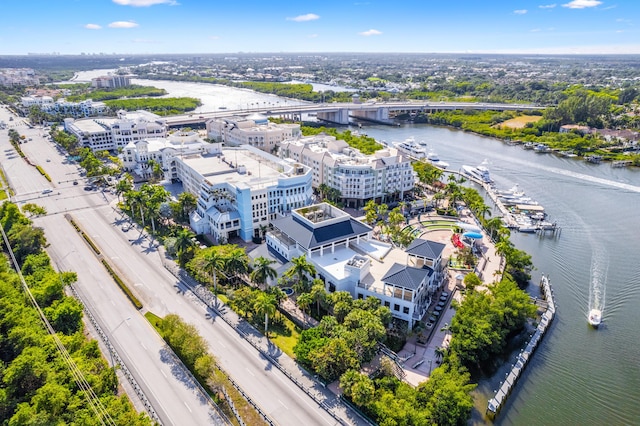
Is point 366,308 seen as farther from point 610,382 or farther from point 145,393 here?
point 610,382

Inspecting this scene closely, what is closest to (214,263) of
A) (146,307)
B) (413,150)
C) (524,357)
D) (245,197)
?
(146,307)

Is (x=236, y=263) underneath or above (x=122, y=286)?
above

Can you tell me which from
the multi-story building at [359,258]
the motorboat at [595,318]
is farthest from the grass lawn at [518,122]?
the multi-story building at [359,258]

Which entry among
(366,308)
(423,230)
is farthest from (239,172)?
(366,308)

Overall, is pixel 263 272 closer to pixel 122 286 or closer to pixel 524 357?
pixel 122 286

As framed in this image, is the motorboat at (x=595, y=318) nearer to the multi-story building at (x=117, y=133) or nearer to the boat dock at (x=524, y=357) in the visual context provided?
the boat dock at (x=524, y=357)

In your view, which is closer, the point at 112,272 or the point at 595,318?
the point at 595,318

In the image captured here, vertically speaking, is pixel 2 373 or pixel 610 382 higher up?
pixel 2 373

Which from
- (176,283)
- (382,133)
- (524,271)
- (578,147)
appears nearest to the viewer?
(176,283)
